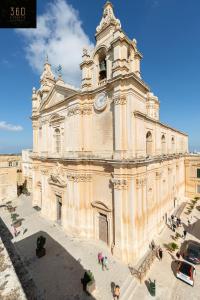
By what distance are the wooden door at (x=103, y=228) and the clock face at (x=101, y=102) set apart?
9.97 meters

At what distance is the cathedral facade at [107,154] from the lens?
13.6 meters

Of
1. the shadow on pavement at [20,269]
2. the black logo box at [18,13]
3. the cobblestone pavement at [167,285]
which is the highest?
the black logo box at [18,13]

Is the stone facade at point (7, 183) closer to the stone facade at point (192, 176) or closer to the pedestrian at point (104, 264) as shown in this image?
the pedestrian at point (104, 264)

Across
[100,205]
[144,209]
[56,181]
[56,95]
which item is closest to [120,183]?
[144,209]

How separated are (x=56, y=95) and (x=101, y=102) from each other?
295 inches

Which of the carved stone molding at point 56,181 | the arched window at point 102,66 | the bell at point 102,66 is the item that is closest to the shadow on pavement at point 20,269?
the carved stone molding at point 56,181

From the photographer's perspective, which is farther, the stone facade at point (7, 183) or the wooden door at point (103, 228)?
the stone facade at point (7, 183)

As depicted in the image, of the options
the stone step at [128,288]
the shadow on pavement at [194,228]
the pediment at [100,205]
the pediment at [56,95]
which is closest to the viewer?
the stone step at [128,288]

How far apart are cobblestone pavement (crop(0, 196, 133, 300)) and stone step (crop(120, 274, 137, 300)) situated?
0.24ft

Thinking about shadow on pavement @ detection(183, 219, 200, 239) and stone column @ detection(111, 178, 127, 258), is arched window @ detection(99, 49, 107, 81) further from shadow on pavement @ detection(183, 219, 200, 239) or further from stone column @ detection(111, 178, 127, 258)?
shadow on pavement @ detection(183, 219, 200, 239)

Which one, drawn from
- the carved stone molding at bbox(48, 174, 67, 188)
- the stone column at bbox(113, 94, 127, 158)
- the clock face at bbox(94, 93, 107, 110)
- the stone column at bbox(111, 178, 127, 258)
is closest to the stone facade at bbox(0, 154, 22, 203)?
the carved stone molding at bbox(48, 174, 67, 188)

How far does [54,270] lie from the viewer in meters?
13.1

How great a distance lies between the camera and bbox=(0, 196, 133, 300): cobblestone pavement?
11.3m

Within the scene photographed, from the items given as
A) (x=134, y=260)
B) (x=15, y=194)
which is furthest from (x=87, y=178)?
(x=15, y=194)
